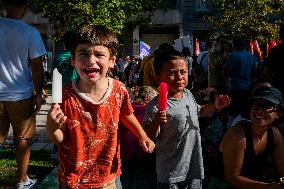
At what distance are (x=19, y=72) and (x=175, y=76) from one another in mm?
1626

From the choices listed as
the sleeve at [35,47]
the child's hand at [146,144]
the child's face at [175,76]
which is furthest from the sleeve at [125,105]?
the sleeve at [35,47]

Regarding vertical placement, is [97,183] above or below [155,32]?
below

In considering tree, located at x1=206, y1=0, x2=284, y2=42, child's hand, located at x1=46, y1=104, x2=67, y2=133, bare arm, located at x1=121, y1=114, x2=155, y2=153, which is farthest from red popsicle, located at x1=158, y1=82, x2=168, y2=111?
tree, located at x1=206, y1=0, x2=284, y2=42

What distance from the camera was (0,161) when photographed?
5848mm

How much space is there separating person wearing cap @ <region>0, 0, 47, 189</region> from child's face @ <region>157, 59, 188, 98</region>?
4.43ft

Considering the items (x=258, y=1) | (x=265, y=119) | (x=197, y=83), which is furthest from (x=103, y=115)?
(x=258, y=1)

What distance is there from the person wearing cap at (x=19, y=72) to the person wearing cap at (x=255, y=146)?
1.94 meters

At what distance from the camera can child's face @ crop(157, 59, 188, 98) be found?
350cm

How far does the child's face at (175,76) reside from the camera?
3502 millimetres

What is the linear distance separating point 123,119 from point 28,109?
168cm

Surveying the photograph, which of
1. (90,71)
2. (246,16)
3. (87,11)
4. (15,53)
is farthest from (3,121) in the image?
(246,16)

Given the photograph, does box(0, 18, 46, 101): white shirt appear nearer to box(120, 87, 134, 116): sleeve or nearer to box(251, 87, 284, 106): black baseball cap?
box(120, 87, 134, 116): sleeve

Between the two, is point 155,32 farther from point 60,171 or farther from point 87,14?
point 60,171

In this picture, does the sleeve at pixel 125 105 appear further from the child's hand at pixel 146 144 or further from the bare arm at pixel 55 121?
the bare arm at pixel 55 121
